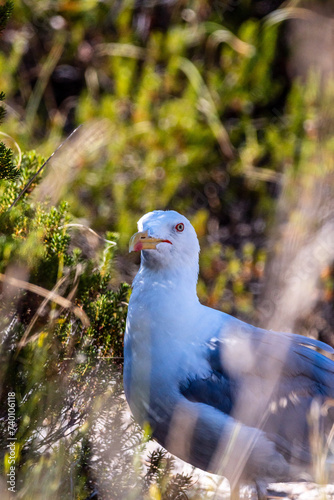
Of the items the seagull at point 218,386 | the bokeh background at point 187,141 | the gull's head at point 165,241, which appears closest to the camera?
the seagull at point 218,386

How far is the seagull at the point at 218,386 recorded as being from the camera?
6.95 ft

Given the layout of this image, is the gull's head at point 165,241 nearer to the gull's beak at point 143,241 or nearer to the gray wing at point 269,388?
the gull's beak at point 143,241

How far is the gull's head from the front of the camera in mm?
2256

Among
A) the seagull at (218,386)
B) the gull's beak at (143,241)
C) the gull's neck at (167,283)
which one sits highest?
the gull's beak at (143,241)

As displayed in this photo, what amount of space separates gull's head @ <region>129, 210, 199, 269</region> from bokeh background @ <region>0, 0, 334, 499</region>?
0.99 ft

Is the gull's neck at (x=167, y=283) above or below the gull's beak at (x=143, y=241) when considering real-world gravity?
below

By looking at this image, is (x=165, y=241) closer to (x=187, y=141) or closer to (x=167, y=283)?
(x=167, y=283)

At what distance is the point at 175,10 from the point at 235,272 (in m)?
2.52

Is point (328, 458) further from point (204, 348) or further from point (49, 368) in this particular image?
point (49, 368)

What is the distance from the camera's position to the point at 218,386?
217 cm

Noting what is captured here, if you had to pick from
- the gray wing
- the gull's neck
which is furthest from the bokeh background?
the gray wing

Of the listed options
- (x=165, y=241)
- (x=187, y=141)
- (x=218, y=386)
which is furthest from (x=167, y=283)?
(x=187, y=141)

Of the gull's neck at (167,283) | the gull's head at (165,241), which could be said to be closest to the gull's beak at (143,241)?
the gull's head at (165,241)

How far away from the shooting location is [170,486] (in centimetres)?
229
